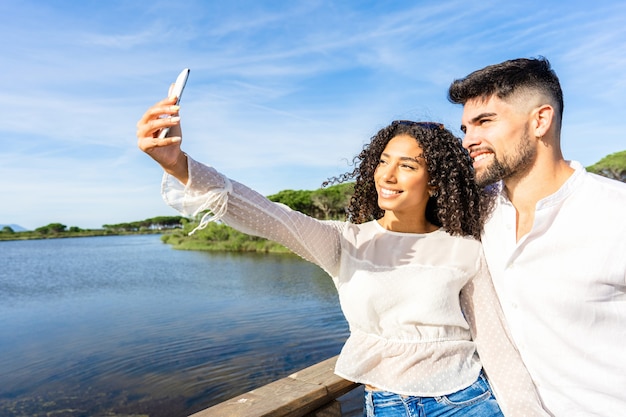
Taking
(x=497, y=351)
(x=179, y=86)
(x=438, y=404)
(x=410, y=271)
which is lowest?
(x=438, y=404)

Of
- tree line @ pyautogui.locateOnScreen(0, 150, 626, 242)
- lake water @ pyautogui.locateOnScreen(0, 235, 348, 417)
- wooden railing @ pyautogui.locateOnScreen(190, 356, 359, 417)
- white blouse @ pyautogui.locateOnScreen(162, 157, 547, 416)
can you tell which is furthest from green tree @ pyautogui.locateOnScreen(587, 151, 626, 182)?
wooden railing @ pyautogui.locateOnScreen(190, 356, 359, 417)

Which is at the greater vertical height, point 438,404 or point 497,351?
point 497,351

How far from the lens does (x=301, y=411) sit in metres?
1.93

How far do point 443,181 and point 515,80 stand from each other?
535 mm

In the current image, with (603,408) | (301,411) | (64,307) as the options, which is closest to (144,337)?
(64,307)

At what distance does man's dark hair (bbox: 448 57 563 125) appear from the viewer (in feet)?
7.01

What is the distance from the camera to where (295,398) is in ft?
6.16

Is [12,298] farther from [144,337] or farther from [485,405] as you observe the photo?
[485,405]

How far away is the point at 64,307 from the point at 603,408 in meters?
15.7

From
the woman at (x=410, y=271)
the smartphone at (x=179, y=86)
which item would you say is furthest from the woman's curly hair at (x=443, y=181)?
the smartphone at (x=179, y=86)

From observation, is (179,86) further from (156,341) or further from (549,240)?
(156,341)

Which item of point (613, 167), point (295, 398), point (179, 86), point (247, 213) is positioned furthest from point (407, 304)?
point (613, 167)

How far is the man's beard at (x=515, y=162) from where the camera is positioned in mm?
2082

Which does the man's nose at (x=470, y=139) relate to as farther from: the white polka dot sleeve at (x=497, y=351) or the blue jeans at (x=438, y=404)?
the blue jeans at (x=438, y=404)
